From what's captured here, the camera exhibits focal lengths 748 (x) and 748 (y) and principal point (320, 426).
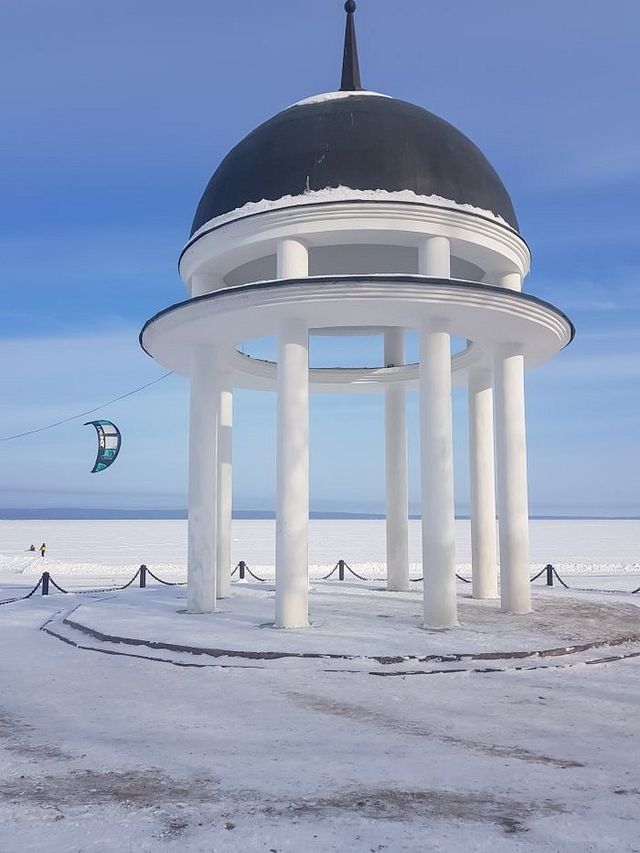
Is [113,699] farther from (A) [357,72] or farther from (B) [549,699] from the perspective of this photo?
(A) [357,72]

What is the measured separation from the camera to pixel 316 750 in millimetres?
7566

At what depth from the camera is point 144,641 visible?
12969 mm

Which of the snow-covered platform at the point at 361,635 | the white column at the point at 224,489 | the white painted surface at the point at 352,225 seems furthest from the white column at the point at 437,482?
the white column at the point at 224,489

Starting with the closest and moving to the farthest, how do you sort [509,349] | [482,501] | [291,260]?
[291,260] → [509,349] → [482,501]

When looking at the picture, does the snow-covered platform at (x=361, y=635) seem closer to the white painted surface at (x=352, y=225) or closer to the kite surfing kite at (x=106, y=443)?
the kite surfing kite at (x=106, y=443)

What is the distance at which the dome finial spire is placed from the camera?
17844 millimetres

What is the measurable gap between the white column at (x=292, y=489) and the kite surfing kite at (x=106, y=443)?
8657 millimetres

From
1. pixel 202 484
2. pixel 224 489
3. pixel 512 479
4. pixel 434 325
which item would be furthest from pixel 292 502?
pixel 224 489

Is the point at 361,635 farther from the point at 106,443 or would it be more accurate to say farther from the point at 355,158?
the point at 106,443

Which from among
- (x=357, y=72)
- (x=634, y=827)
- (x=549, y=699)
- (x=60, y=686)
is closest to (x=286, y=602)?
(x=60, y=686)

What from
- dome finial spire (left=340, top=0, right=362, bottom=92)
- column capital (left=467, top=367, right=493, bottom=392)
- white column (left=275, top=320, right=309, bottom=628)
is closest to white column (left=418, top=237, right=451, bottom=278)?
white column (left=275, top=320, right=309, bottom=628)

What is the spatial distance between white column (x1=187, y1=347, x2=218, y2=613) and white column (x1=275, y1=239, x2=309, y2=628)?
8.92ft

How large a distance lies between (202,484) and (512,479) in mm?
7020

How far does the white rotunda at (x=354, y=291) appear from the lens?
14367mm
